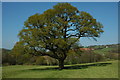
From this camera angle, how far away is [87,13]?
15789 millimetres

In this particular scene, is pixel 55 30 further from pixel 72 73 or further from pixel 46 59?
pixel 46 59

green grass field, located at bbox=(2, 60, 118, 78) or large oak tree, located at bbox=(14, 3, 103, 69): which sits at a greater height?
large oak tree, located at bbox=(14, 3, 103, 69)

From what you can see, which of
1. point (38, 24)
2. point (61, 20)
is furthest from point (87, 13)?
point (38, 24)

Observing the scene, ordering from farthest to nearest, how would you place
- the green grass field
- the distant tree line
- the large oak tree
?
the distant tree line → the large oak tree → the green grass field

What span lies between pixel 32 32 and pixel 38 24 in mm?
1269

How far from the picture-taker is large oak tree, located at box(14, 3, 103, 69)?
14.4m

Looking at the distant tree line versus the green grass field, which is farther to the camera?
the distant tree line

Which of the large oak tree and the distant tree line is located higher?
the large oak tree

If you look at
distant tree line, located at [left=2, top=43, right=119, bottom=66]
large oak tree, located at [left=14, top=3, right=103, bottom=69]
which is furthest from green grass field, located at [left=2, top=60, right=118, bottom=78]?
distant tree line, located at [left=2, top=43, right=119, bottom=66]

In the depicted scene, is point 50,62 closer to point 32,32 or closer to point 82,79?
point 32,32

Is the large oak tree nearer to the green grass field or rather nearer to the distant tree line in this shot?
the green grass field

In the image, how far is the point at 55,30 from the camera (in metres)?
14.7

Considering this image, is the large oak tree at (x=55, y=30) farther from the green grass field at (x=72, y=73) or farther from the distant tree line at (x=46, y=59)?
the distant tree line at (x=46, y=59)

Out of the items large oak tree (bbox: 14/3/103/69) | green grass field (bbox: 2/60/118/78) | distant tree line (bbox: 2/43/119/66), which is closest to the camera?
Answer: green grass field (bbox: 2/60/118/78)
